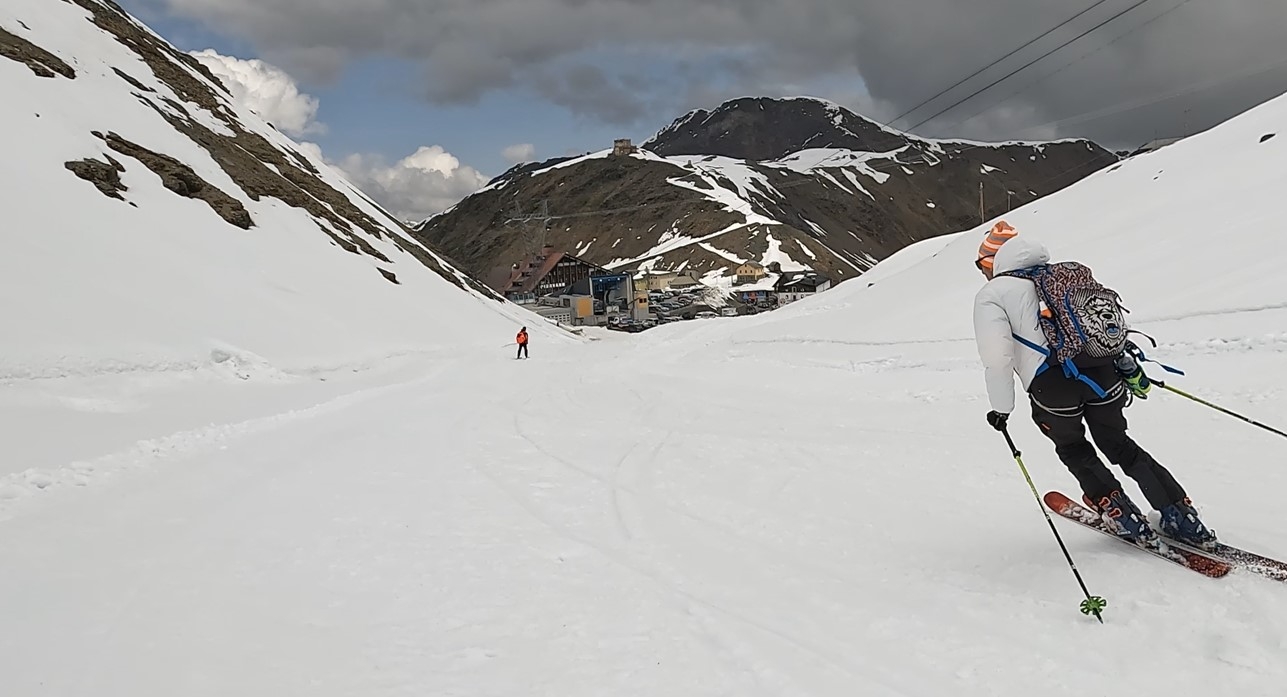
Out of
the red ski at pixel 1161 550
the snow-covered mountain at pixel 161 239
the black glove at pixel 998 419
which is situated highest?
the snow-covered mountain at pixel 161 239

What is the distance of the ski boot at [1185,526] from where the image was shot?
188 inches

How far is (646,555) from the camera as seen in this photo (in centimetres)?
616

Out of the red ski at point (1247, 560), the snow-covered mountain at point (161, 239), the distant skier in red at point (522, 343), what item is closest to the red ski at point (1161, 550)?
the red ski at point (1247, 560)

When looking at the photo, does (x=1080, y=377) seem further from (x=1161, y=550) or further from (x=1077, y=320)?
(x=1161, y=550)

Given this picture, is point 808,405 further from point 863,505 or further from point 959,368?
point 863,505

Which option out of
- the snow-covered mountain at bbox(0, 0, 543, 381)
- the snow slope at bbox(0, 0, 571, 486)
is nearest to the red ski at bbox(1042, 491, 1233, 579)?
the snow slope at bbox(0, 0, 571, 486)

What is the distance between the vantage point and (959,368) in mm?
16234

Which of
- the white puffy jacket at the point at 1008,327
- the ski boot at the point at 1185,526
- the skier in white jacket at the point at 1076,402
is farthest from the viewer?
the white puffy jacket at the point at 1008,327

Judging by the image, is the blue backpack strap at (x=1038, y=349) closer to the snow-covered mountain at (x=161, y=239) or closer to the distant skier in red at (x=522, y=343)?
the snow-covered mountain at (x=161, y=239)

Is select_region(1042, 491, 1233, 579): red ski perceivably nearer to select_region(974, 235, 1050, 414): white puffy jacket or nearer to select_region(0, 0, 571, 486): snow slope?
select_region(974, 235, 1050, 414): white puffy jacket

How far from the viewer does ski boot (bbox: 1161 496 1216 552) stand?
478cm

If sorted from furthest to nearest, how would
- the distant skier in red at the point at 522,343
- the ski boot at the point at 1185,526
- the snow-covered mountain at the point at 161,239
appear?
the distant skier in red at the point at 522,343
the snow-covered mountain at the point at 161,239
the ski boot at the point at 1185,526

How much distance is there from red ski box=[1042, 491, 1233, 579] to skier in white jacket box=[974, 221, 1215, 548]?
0.08 m

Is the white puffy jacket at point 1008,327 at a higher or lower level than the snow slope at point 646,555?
higher
